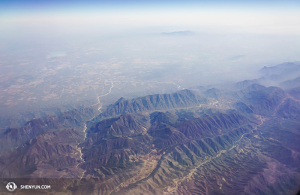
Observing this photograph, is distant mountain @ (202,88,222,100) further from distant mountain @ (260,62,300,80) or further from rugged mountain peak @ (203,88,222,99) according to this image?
distant mountain @ (260,62,300,80)

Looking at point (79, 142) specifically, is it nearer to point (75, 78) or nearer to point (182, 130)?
point (182, 130)

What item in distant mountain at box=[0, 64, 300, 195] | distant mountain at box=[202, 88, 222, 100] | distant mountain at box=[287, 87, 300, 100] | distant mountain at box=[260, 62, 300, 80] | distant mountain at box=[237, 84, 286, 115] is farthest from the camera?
distant mountain at box=[260, 62, 300, 80]

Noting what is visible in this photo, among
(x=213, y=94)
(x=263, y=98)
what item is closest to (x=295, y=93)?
(x=263, y=98)

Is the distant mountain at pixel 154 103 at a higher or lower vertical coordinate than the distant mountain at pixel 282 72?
higher

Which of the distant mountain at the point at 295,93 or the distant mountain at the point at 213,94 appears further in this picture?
the distant mountain at the point at 213,94

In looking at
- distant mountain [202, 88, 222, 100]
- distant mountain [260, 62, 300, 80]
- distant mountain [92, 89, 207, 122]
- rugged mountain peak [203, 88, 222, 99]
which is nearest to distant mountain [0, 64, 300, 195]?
distant mountain [92, 89, 207, 122]

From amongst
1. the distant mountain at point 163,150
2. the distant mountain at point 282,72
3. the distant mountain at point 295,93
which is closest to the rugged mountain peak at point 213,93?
the distant mountain at point 163,150

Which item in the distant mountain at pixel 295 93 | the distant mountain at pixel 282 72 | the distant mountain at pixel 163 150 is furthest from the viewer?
the distant mountain at pixel 282 72

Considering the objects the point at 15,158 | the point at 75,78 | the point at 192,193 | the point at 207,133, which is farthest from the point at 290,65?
the point at 15,158

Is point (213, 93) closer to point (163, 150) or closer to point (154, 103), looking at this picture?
point (154, 103)

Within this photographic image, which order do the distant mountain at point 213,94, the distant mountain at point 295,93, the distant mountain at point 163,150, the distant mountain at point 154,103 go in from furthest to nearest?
the distant mountain at point 213,94 → the distant mountain at point 295,93 → the distant mountain at point 154,103 → the distant mountain at point 163,150

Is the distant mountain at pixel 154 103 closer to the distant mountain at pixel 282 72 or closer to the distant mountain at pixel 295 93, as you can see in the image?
the distant mountain at pixel 295 93
